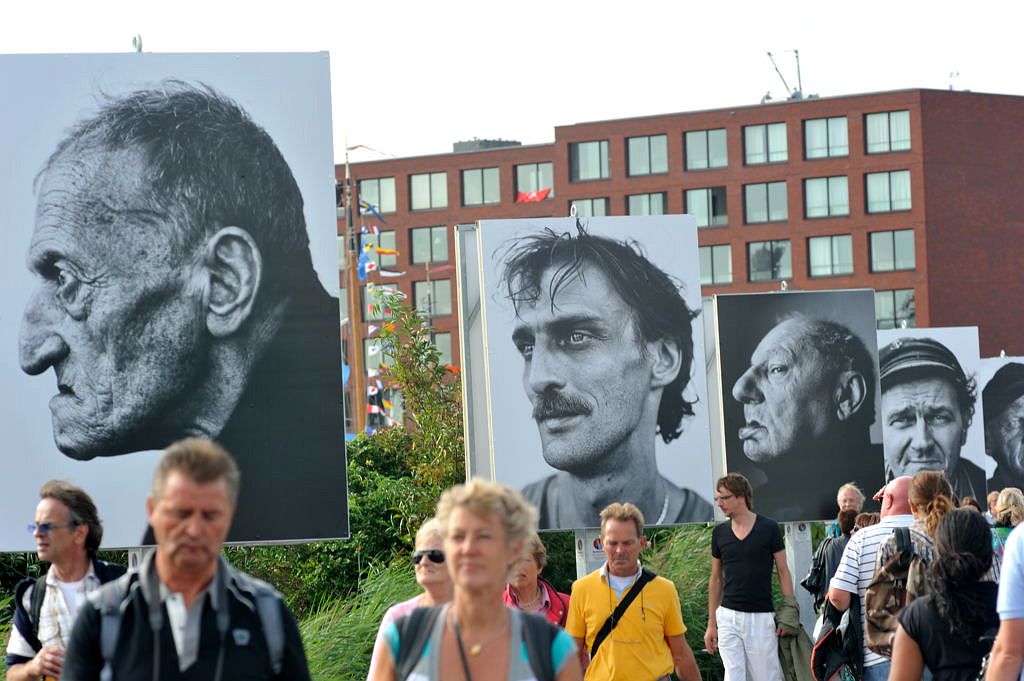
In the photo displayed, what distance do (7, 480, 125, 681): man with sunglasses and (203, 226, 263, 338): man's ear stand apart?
5.02 m

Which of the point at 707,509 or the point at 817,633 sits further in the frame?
the point at 707,509

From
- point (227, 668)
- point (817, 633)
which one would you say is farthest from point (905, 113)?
point (227, 668)

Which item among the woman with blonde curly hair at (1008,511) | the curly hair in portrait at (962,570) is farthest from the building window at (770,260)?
the curly hair in portrait at (962,570)

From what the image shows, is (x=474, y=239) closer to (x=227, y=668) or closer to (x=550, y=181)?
(x=227, y=668)

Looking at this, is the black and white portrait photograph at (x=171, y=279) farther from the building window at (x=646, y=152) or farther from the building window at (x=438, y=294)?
the building window at (x=438, y=294)

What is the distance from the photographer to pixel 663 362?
47.0 ft

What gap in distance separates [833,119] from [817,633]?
72.5m

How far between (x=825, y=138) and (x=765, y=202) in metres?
4.42

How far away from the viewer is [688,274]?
570 inches

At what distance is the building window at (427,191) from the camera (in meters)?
91.9

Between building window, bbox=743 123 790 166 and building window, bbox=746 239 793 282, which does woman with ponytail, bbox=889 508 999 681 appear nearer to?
building window, bbox=746 239 793 282

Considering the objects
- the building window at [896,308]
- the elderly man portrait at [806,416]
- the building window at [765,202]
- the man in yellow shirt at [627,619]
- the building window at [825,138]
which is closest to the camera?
the man in yellow shirt at [627,619]

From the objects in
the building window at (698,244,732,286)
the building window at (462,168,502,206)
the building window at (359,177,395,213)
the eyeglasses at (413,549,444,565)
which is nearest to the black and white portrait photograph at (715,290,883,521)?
the eyeglasses at (413,549,444,565)

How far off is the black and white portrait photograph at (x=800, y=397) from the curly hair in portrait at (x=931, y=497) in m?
9.06
